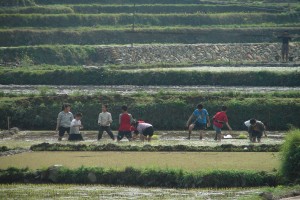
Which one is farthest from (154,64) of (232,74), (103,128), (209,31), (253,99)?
(103,128)

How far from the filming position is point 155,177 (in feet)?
81.5

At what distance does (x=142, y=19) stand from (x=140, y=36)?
472 centimetres

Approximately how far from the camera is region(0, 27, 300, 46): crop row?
67.1 meters

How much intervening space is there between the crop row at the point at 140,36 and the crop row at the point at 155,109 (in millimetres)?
28205

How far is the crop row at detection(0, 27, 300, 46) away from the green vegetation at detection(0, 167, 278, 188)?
137 feet

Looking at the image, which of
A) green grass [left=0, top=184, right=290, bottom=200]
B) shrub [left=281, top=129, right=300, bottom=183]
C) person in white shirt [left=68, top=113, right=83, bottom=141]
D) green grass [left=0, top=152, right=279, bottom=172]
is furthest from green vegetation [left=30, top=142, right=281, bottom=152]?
green grass [left=0, top=184, right=290, bottom=200]

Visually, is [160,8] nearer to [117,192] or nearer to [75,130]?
[75,130]

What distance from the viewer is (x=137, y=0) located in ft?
267

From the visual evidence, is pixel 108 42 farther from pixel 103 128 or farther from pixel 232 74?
pixel 103 128

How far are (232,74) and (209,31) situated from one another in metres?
22.0

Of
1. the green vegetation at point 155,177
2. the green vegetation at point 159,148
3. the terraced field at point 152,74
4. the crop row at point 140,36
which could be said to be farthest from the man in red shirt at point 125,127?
the crop row at point 140,36

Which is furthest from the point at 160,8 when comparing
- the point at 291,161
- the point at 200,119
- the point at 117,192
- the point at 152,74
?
the point at 117,192

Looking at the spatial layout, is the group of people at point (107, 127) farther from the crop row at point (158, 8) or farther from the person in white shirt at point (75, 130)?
the crop row at point (158, 8)

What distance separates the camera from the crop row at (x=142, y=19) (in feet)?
232
